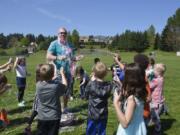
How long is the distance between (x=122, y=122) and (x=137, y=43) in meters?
125

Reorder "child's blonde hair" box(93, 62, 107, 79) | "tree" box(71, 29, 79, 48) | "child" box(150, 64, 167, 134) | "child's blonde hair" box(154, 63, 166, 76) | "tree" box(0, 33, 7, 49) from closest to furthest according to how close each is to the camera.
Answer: "child's blonde hair" box(93, 62, 107, 79), "child's blonde hair" box(154, 63, 166, 76), "child" box(150, 64, 167, 134), "tree" box(0, 33, 7, 49), "tree" box(71, 29, 79, 48)

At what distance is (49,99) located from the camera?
6848 millimetres

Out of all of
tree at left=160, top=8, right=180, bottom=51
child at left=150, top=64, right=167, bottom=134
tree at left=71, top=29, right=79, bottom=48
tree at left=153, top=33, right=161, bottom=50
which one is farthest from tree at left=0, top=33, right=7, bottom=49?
child at left=150, top=64, right=167, bottom=134

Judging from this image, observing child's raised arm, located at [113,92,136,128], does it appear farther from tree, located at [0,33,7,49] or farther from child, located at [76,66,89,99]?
tree, located at [0,33,7,49]

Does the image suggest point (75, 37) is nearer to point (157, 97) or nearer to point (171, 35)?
point (171, 35)

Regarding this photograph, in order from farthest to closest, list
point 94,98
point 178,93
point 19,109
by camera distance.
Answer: point 178,93 < point 19,109 < point 94,98

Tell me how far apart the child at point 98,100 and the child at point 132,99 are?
2070 mm

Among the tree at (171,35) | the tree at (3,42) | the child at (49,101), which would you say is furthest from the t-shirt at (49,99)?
the tree at (3,42)

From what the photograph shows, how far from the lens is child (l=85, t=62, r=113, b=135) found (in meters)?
7.35

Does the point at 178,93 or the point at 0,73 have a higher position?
the point at 0,73

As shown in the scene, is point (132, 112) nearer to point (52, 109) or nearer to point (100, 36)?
point (52, 109)

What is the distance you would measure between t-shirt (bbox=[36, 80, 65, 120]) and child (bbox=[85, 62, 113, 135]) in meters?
0.71

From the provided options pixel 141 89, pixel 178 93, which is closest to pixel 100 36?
pixel 178 93

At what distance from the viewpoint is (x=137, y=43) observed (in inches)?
5054
